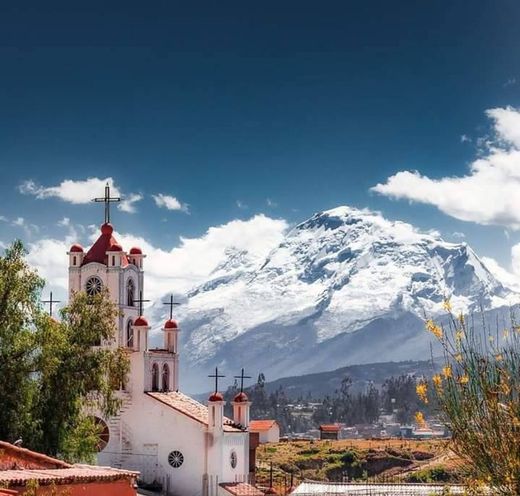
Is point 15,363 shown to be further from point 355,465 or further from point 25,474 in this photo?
point 355,465

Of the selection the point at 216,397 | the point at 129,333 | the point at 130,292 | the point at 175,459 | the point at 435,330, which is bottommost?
the point at 175,459

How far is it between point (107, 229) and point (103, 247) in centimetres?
102

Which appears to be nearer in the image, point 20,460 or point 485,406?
point 485,406

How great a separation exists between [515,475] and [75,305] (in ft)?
90.0

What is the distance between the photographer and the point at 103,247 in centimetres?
5781

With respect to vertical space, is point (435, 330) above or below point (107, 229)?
below

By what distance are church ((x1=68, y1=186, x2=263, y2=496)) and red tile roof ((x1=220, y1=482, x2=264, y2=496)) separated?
0.15ft

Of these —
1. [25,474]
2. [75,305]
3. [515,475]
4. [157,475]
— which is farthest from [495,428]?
[157,475]

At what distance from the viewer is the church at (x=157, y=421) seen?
174 feet

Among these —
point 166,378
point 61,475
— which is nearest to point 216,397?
point 166,378

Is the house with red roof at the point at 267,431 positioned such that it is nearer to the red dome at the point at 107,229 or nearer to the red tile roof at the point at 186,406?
the red tile roof at the point at 186,406

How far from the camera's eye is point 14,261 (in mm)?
42000

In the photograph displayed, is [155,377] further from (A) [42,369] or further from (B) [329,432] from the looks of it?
(B) [329,432]

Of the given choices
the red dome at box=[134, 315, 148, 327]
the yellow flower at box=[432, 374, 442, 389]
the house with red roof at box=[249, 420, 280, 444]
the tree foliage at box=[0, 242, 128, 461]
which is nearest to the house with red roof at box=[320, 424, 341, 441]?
the house with red roof at box=[249, 420, 280, 444]
